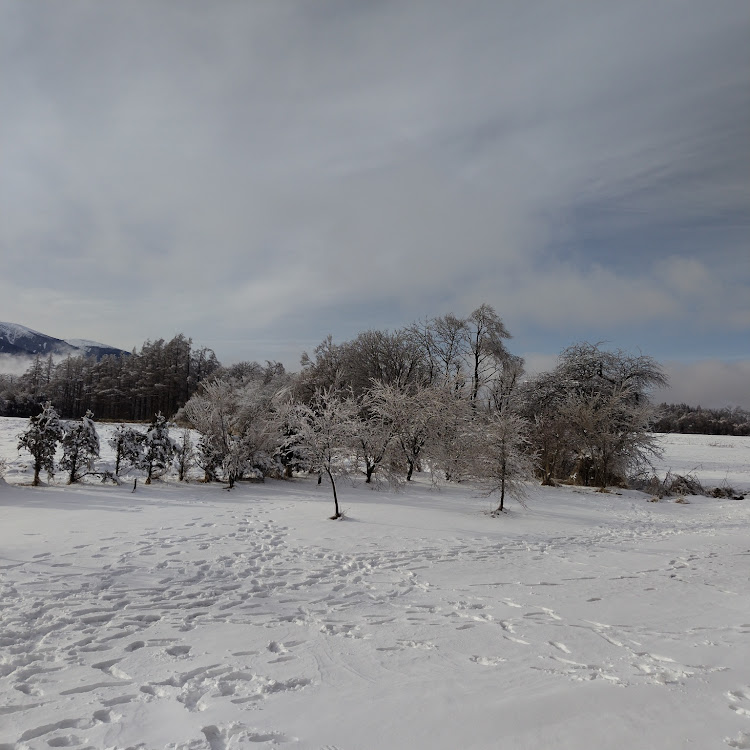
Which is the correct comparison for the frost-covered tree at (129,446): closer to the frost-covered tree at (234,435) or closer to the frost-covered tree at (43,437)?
the frost-covered tree at (43,437)

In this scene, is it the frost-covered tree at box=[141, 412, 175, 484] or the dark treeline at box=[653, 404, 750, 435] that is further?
the dark treeline at box=[653, 404, 750, 435]

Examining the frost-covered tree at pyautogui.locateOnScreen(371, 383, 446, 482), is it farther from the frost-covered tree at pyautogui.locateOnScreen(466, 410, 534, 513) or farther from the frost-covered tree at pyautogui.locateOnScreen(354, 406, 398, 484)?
the frost-covered tree at pyautogui.locateOnScreen(466, 410, 534, 513)

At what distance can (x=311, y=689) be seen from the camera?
3617 millimetres

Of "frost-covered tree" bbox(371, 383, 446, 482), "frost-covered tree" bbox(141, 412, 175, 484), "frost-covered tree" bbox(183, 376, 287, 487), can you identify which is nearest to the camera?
"frost-covered tree" bbox(141, 412, 175, 484)

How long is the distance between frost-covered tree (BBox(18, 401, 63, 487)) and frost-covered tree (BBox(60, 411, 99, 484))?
1.01 feet

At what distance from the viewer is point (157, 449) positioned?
1572 centimetres

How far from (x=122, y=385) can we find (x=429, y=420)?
47.9m

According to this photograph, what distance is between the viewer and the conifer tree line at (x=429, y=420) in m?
15.0

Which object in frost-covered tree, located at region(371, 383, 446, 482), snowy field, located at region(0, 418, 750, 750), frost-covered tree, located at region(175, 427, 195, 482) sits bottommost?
snowy field, located at region(0, 418, 750, 750)

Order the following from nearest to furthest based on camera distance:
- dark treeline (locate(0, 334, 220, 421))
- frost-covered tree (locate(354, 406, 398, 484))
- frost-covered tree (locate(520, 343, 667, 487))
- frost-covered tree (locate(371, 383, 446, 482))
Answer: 1. frost-covered tree (locate(354, 406, 398, 484))
2. frost-covered tree (locate(371, 383, 446, 482))
3. frost-covered tree (locate(520, 343, 667, 487))
4. dark treeline (locate(0, 334, 220, 421))

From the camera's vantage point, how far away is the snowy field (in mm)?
3066

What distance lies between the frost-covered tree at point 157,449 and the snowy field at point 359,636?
199 inches

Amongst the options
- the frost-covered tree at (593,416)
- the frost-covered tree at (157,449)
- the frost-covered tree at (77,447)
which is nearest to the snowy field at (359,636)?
the frost-covered tree at (77,447)

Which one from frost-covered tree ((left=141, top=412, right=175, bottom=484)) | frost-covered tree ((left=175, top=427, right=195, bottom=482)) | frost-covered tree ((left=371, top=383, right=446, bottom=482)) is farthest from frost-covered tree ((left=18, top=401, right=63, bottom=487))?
frost-covered tree ((left=371, top=383, right=446, bottom=482))
